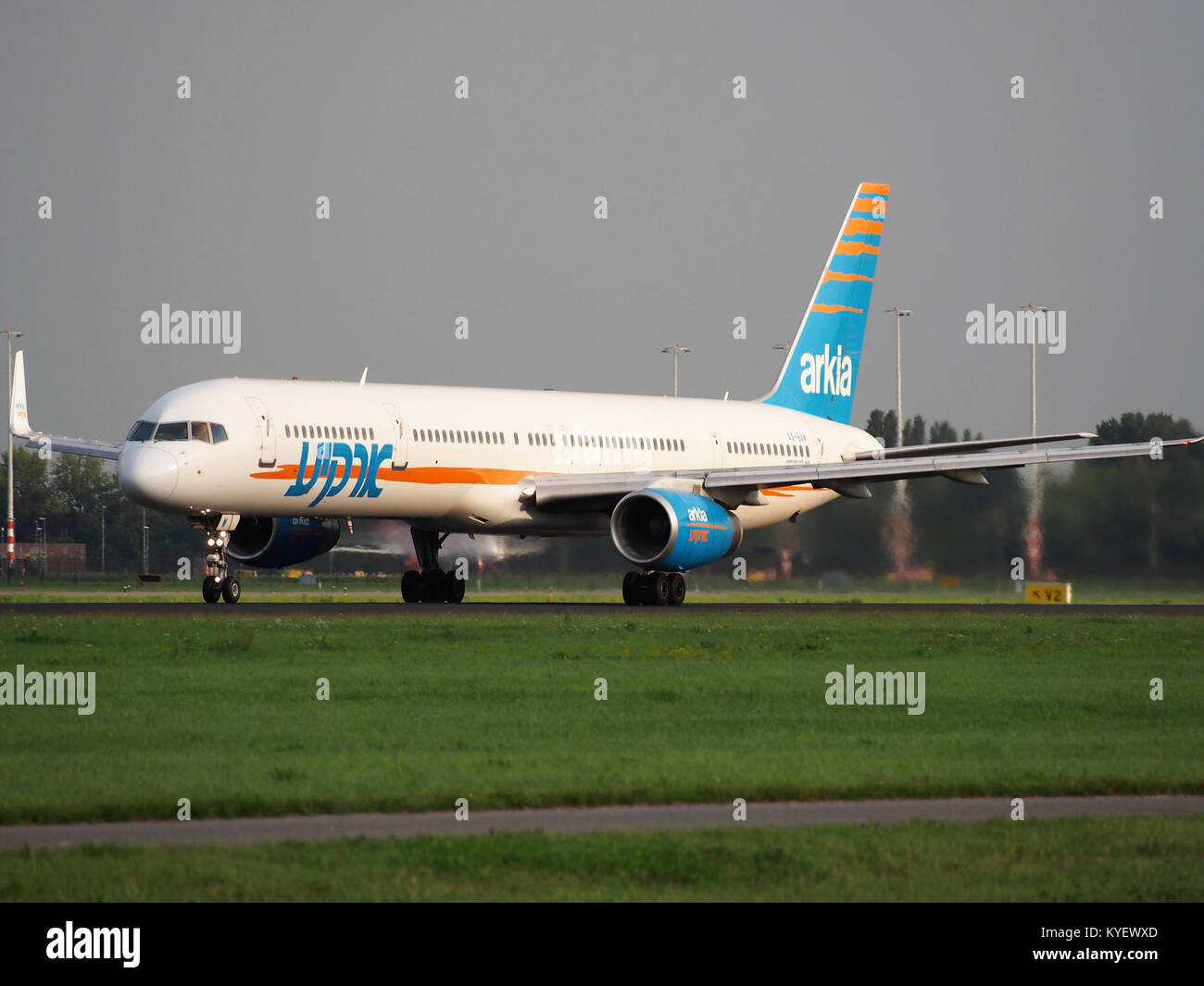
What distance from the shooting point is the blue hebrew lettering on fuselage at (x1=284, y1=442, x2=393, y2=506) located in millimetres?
34875

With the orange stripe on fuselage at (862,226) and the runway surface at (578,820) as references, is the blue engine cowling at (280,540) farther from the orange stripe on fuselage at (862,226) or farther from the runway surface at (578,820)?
the runway surface at (578,820)

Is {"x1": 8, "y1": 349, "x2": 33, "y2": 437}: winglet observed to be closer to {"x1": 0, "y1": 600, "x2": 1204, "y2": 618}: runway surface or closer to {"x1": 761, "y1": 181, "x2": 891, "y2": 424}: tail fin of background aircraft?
{"x1": 0, "y1": 600, "x2": 1204, "y2": 618}: runway surface

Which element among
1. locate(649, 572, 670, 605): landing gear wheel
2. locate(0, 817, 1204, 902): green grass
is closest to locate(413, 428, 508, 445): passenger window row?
locate(649, 572, 670, 605): landing gear wheel

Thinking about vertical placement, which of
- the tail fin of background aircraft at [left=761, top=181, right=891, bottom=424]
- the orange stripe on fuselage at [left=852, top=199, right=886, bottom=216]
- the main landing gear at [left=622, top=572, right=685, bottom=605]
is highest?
the orange stripe on fuselage at [left=852, top=199, right=886, bottom=216]

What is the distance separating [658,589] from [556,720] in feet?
69.3

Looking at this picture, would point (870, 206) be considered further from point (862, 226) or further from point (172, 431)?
point (172, 431)

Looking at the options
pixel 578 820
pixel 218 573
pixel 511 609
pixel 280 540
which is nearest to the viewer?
pixel 578 820

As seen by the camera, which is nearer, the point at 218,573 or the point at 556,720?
the point at 556,720

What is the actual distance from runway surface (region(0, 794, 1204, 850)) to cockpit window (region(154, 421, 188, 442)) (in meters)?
22.3

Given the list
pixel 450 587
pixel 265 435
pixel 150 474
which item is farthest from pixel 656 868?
pixel 450 587

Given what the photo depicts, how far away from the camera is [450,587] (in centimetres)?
4128

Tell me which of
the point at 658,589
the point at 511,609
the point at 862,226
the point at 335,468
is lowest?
the point at 511,609

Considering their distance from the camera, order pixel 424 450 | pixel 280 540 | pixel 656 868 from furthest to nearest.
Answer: pixel 280 540 → pixel 424 450 → pixel 656 868

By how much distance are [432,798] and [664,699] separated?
6.74 m
